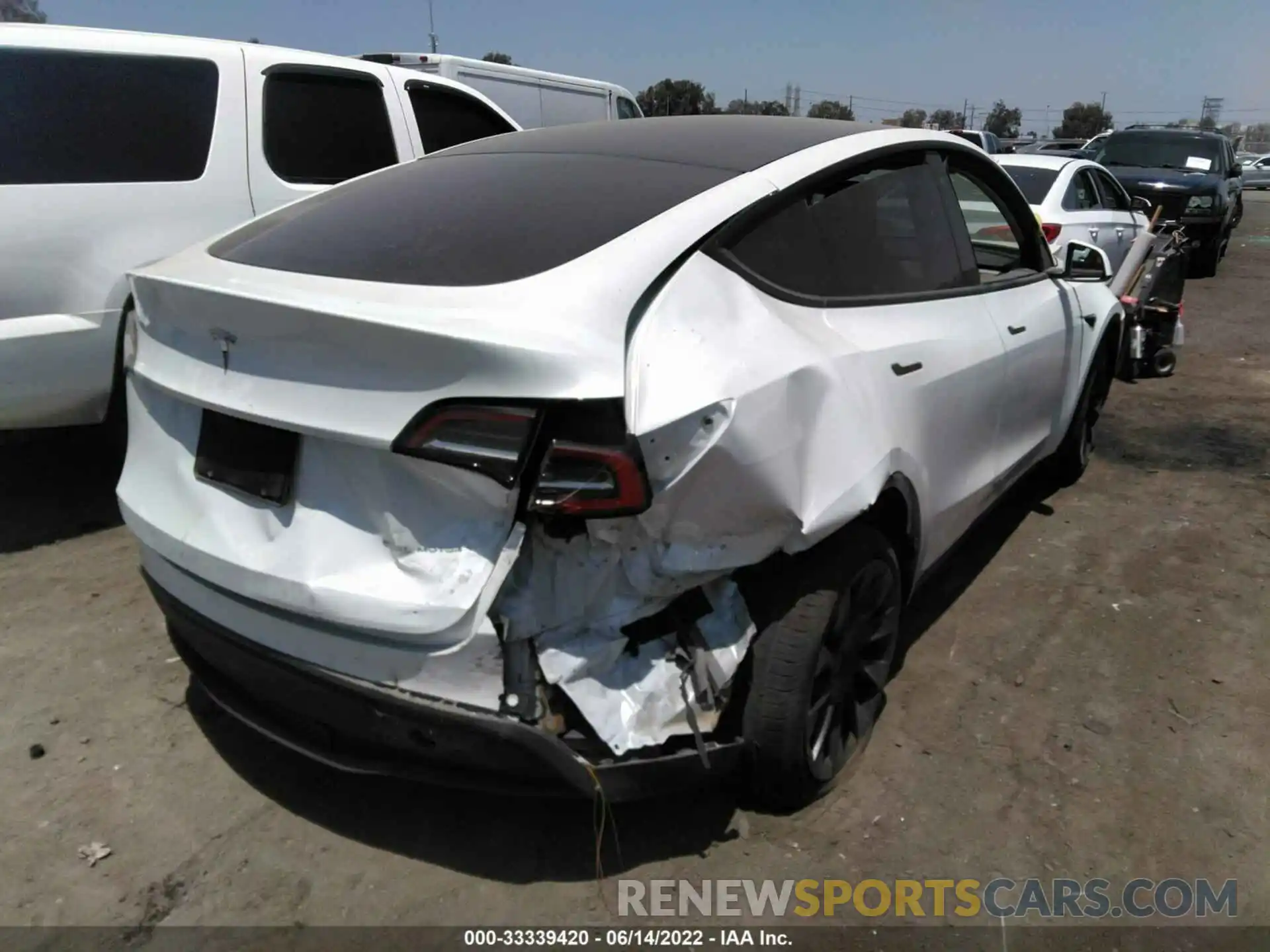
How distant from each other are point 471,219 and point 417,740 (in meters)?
1.26

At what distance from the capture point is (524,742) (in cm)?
205

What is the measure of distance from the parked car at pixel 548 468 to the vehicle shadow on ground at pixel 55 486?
212 centimetres

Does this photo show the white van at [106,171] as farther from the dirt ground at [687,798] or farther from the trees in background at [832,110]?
the trees in background at [832,110]

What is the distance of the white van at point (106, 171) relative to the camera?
3967 millimetres

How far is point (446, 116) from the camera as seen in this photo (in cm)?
611

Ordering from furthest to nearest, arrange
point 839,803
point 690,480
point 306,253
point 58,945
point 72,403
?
point 72,403 < point 839,803 < point 306,253 < point 58,945 < point 690,480

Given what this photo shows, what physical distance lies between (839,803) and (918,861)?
10.5 inches

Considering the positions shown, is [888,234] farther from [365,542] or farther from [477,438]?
[365,542]

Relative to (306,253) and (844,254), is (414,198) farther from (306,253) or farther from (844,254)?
(844,254)

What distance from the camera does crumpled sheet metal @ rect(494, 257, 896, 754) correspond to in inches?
79.1

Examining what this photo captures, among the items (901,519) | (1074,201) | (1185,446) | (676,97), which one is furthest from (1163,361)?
(676,97)

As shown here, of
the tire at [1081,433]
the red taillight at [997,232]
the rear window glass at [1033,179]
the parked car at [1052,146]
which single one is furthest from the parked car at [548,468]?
the parked car at [1052,146]

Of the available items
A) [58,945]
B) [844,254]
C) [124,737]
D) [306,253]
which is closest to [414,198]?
[306,253]

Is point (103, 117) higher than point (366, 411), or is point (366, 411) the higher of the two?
point (103, 117)
